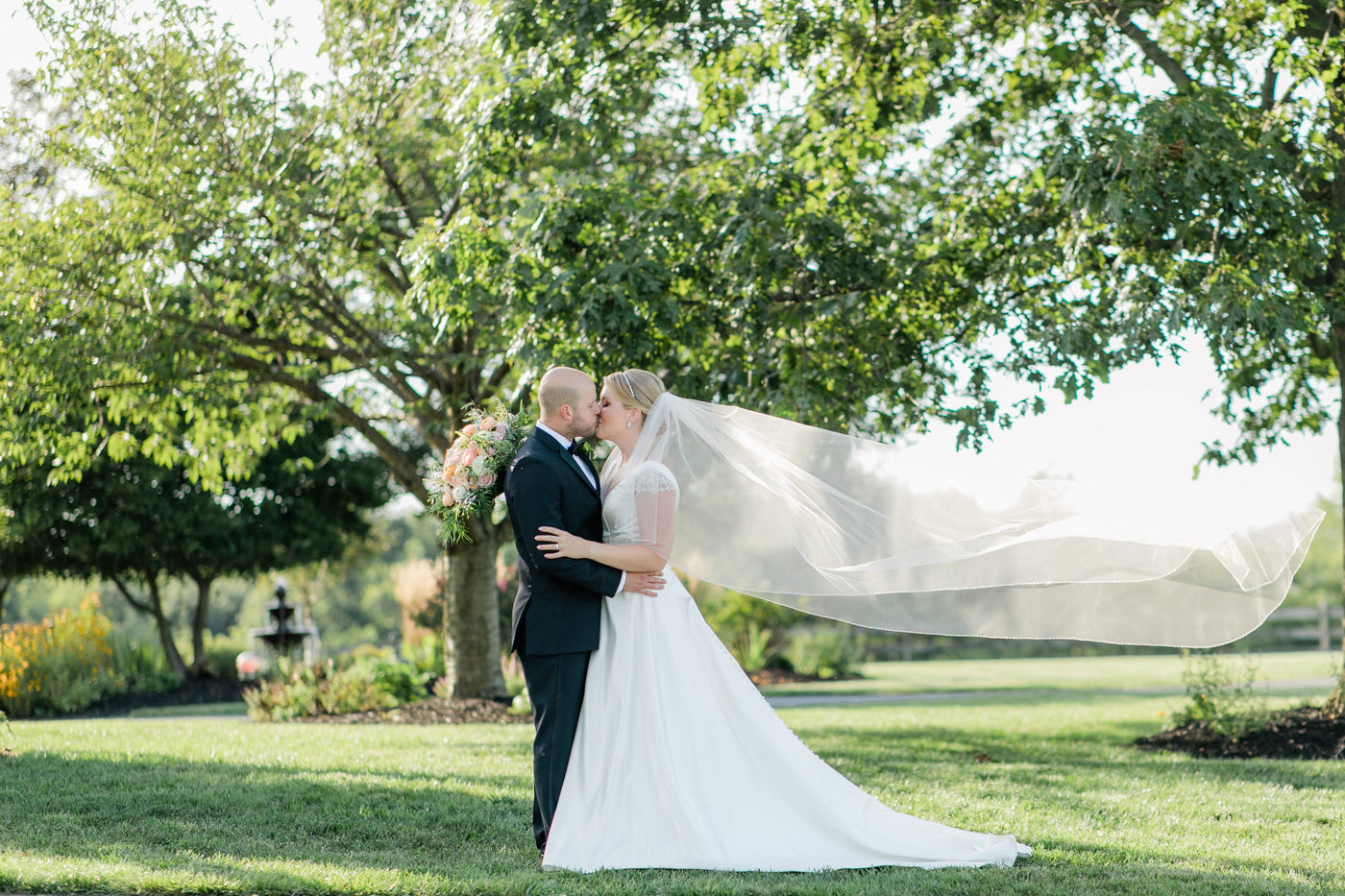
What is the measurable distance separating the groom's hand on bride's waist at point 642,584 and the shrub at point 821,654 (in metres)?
18.2

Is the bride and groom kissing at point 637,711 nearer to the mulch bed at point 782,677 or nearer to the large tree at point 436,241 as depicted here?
the large tree at point 436,241

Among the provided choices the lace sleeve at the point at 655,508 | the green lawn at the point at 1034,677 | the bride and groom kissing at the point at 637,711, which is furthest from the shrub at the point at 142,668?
the lace sleeve at the point at 655,508

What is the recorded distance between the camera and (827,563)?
5.71m

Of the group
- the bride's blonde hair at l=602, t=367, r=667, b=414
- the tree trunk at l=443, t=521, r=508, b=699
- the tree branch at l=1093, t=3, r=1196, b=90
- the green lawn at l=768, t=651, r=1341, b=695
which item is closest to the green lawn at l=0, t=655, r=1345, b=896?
the bride's blonde hair at l=602, t=367, r=667, b=414

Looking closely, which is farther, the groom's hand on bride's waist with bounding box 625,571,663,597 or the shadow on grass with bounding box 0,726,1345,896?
the groom's hand on bride's waist with bounding box 625,571,663,597

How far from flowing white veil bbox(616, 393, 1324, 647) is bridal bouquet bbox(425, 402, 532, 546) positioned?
1.69ft

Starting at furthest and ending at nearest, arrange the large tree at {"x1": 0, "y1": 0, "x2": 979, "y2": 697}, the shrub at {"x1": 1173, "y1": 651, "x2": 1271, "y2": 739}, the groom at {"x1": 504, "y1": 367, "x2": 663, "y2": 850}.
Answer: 1. the shrub at {"x1": 1173, "y1": 651, "x2": 1271, "y2": 739}
2. the large tree at {"x1": 0, "y1": 0, "x2": 979, "y2": 697}
3. the groom at {"x1": 504, "y1": 367, "x2": 663, "y2": 850}

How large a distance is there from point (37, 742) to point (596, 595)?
22.2 ft

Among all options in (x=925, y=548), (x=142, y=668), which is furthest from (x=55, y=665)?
(x=925, y=548)

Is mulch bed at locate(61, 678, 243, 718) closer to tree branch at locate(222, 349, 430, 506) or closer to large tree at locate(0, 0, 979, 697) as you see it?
large tree at locate(0, 0, 979, 697)

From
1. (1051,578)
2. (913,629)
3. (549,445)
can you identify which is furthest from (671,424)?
(1051,578)

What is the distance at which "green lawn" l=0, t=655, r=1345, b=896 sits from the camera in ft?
16.1

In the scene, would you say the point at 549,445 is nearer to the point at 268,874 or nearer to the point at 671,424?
the point at 671,424

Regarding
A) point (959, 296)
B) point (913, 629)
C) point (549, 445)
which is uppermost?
point (959, 296)
